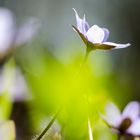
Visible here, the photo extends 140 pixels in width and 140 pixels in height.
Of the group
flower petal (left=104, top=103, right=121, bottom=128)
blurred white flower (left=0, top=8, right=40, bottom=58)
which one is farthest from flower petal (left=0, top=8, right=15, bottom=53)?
flower petal (left=104, top=103, right=121, bottom=128)

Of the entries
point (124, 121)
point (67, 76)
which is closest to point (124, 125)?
point (124, 121)

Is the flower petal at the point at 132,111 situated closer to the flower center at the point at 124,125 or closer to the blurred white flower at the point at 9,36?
the flower center at the point at 124,125

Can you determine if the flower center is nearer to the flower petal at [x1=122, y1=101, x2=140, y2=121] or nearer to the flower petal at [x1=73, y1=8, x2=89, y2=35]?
the flower petal at [x1=122, y1=101, x2=140, y2=121]

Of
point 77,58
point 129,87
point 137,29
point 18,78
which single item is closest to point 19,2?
point 137,29

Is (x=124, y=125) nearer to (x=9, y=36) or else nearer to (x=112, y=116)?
(x=112, y=116)

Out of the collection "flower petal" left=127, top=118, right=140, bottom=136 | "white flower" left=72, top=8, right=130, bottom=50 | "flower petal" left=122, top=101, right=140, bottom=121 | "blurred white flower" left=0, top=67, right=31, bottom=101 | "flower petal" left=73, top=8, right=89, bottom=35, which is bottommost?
"flower petal" left=127, top=118, right=140, bottom=136

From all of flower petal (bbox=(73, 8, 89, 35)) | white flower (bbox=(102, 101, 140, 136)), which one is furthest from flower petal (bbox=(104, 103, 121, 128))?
flower petal (bbox=(73, 8, 89, 35))

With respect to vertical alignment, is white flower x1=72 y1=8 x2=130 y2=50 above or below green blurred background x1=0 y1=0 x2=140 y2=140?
above
